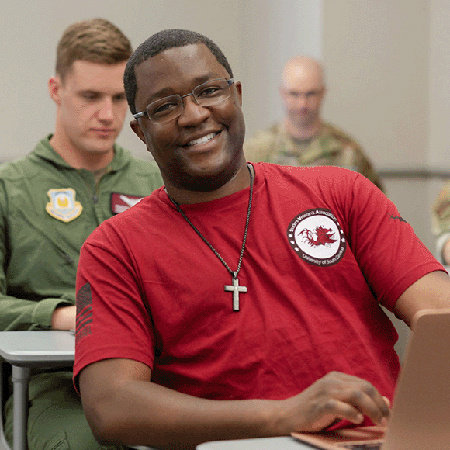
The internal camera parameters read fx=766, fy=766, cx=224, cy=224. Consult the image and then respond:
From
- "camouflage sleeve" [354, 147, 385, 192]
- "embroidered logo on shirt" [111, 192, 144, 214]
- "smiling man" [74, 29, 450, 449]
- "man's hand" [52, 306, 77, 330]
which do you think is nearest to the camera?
"smiling man" [74, 29, 450, 449]

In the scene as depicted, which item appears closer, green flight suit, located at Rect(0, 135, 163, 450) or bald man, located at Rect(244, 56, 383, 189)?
green flight suit, located at Rect(0, 135, 163, 450)

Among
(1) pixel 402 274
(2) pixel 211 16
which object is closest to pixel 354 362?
(1) pixel 402 274

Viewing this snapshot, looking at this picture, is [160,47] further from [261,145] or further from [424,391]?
[261,145]

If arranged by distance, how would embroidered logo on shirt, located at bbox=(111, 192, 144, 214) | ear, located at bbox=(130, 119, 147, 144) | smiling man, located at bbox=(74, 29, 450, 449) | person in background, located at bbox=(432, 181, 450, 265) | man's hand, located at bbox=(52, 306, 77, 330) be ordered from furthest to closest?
person in background, located at bbox=(432, 181, 450, 265) < embroidered logo on shirt, located at bbox=(111, 192, 144, 214) < man's hand, located at bbox=(52, 306, 77, 330) < ear, located at bbox=(130, 119, 147, 144) < smiling man, located at bbox=(74, 29, 450, 449)

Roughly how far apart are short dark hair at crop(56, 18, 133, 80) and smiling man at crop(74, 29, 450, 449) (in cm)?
84

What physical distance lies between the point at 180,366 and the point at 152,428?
6.7 inches

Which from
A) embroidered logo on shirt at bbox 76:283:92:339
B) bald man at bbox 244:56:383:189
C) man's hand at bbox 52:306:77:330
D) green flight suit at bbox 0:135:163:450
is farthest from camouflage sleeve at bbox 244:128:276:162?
embroidered logo on shirt at bbox 76:283:92:339

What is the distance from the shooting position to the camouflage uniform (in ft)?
13.3

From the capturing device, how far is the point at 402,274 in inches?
50.8

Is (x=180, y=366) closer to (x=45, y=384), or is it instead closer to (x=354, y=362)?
(x=354, y=362)

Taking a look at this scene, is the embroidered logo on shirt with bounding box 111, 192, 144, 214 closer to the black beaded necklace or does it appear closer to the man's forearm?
the black beaded necklace

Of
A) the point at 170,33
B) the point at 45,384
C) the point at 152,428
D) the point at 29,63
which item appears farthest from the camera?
the point at 29,63

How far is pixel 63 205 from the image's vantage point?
89.0 inches

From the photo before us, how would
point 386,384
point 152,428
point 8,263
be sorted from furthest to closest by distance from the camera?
1. point 8,263
2. point 386,384
3. point 152,428
